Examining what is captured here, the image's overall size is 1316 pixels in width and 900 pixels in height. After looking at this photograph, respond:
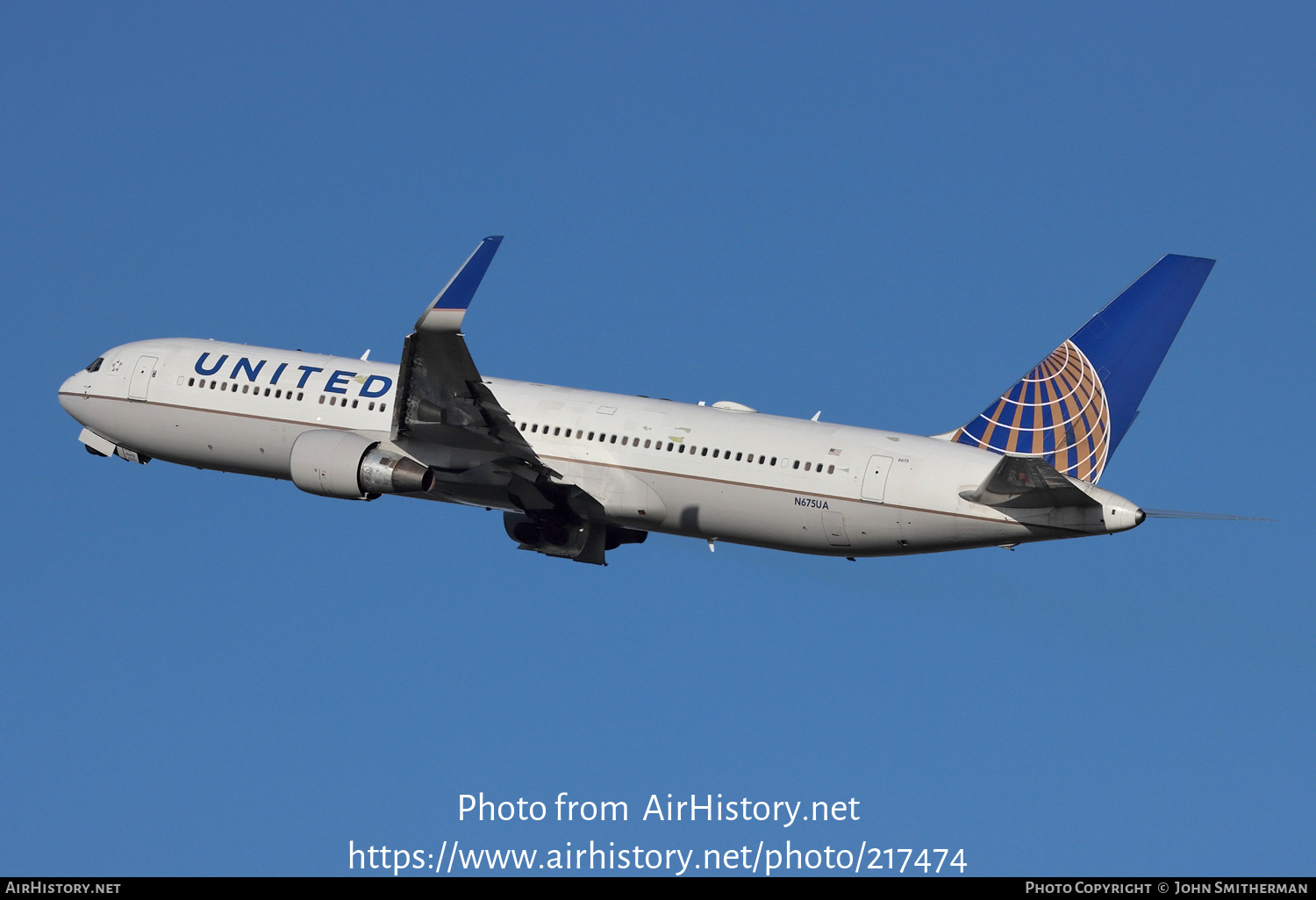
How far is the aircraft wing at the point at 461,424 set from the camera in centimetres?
3475

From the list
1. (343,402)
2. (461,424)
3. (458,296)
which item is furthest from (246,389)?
(458,296)

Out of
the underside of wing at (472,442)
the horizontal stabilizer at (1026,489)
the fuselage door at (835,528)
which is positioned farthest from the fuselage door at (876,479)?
the underside of wing at (472,442)

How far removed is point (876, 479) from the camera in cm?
3728


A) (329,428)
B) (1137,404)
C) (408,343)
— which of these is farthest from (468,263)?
(1137,404)

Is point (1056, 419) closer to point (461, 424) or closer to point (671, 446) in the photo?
point (671, 446)

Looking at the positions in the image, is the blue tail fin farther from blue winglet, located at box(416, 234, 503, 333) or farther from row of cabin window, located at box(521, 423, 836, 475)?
blue winglet, located at box(416, 234, 503, 333)

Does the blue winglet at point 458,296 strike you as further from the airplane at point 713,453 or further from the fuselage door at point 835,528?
the fuselage door at point 835,528

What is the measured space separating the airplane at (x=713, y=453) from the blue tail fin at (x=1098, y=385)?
40mm

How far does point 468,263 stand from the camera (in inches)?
1358

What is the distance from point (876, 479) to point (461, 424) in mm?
9288

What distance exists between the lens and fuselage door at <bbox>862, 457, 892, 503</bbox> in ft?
122

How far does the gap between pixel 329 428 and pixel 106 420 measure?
767cm

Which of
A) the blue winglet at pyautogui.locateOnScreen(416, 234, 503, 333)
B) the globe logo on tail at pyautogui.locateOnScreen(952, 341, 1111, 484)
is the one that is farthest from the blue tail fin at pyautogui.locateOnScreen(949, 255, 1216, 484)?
the blue winglet at pyautogui.locateOnScreen(416, 234, 503, 333)

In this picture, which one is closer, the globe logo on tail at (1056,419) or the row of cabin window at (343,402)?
the globe logo on tail at (1056,419)
